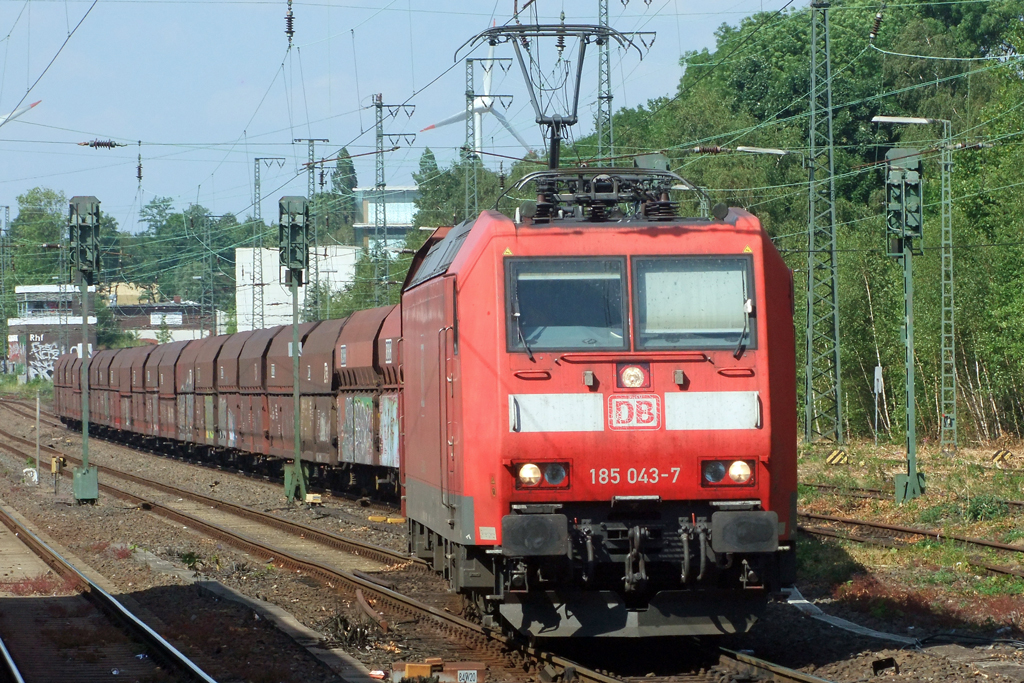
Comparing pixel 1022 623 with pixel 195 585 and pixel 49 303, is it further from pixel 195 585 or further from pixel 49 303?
pixel 49 303

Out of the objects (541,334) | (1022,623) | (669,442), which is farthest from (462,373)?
(1022,623)

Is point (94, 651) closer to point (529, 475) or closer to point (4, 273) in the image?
point (529, 475)

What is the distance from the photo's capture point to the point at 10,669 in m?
9.85

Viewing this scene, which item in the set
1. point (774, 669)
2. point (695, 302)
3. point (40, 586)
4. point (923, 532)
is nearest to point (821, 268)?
point (923, 532)

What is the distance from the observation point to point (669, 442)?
831cm

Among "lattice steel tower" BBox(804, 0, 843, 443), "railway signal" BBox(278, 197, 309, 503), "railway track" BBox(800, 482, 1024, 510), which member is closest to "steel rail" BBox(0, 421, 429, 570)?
"railway signal" BBox(278, 197, 309, 503)

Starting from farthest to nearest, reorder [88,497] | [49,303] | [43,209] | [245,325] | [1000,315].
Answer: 1. [43,209]
2. [49,303]
3. [245,325]
4. [1000,315]
5. [88,497]

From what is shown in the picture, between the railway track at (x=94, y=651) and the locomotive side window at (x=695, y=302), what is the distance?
4.05 meters

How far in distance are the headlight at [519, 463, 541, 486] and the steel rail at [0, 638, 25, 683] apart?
13.9ft

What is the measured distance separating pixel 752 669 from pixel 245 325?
295ft

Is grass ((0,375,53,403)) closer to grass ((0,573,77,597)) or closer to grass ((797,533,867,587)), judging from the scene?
grass ((0,573,77,597))

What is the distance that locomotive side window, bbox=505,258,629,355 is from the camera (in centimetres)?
843

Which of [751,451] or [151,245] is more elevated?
[151,245]

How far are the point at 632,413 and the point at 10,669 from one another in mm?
5452
